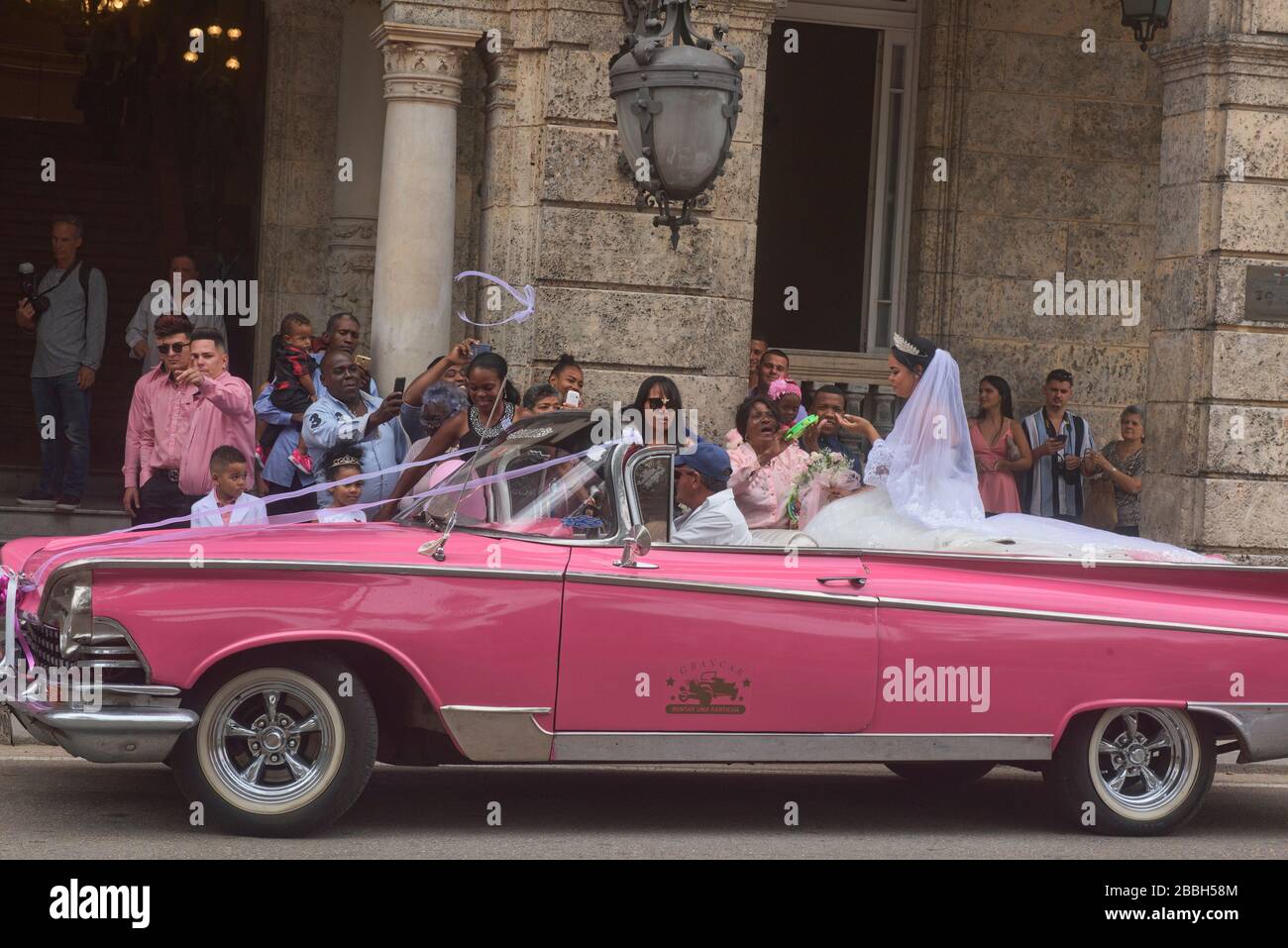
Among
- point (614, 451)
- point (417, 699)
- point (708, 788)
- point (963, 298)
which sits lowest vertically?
point (708, 788)

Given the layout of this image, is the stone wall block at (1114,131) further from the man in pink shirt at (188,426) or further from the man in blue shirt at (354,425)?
the man in pink shirt at (188,426)

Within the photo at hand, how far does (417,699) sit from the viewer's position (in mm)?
6504

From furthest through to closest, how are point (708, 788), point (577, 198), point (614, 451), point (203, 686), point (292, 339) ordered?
point (577, 198), point (292, 339), point (708, 788), point (614, 451), point (203, 686)

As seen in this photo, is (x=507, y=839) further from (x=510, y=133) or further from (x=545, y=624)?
→ (x=510, y=133)

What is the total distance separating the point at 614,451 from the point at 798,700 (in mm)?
1127

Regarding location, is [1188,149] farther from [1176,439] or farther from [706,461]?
[706,461]

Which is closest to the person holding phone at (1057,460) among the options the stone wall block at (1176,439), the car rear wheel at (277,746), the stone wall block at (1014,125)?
the stone wall block at (1176,439)

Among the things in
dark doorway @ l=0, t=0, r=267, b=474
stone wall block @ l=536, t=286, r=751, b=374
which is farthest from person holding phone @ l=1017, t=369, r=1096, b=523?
dark doorway @ l=0, t=0, r=267, b=474

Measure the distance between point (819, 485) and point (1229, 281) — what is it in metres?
4.01

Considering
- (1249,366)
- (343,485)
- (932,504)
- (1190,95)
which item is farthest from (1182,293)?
(343,485)

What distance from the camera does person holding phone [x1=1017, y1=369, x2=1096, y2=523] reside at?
11.4 m

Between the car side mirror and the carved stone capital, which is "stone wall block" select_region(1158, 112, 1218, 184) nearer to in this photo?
the carved stone capital

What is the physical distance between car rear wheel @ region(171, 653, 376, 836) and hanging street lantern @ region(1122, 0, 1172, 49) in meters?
7.13
